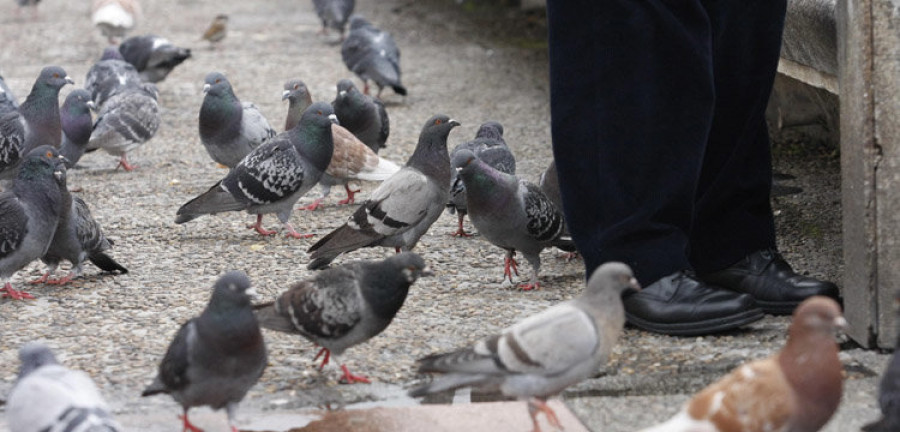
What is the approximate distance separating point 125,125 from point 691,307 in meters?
4.49

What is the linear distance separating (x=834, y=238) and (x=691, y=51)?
1.68 meters

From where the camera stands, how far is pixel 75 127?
276 inches

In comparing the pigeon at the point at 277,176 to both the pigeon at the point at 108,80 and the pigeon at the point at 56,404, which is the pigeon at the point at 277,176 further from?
the pigeon at the point at 56,404

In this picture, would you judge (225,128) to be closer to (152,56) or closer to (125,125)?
(125,125)

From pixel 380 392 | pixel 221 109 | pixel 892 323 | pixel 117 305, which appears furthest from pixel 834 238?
pixel 221 109

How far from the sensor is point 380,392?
11.7ft

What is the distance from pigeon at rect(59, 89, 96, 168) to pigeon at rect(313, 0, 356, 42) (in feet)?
16.7

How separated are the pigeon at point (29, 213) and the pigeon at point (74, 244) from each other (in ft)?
0.20

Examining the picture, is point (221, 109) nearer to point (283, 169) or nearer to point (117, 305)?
point (283, 169)

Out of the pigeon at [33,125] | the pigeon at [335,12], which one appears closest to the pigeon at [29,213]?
the pigeon at [33,125]

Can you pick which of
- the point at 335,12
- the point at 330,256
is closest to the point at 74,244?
the point at 330,256

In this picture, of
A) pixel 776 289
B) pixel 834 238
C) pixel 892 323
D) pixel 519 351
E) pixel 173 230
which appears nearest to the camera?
pixel 519 351

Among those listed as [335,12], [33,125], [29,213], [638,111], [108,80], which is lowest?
[335,12]

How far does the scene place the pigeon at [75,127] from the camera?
274 inches
